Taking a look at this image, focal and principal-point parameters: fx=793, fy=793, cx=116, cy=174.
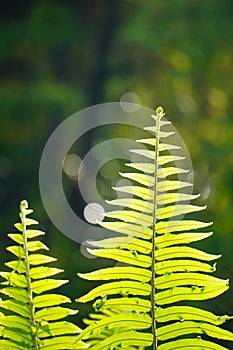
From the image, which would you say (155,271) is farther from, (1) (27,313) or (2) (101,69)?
(2) (101,69)

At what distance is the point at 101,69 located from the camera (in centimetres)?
760

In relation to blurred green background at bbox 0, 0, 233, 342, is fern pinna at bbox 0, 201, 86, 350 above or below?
below

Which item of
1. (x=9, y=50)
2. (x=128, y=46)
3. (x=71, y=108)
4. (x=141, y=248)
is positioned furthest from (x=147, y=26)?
(x=141, y=248)

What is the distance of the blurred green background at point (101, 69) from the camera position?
22.2ft

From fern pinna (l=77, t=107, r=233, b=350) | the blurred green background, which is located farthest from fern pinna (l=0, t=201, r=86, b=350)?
the blurred green background

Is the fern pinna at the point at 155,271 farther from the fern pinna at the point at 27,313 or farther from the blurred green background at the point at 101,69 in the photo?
the blurred green background at the point at 101,69

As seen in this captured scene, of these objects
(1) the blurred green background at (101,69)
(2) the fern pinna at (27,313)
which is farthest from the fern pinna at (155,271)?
(1) the blurred green background at (101,69)

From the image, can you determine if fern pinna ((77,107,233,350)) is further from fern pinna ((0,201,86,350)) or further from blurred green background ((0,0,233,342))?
blurred green background ((0,0,233,342))

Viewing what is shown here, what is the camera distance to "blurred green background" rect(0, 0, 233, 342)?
678cm

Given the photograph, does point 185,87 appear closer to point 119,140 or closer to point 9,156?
point 119,140

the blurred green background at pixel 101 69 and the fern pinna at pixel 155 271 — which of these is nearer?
the fern pinna at pixel 155 271

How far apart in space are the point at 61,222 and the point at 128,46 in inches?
82.5

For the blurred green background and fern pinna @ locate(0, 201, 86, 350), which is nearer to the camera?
fern pinna @ locate(0, 201, 86, 350)

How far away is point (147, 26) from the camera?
23.3 feet
